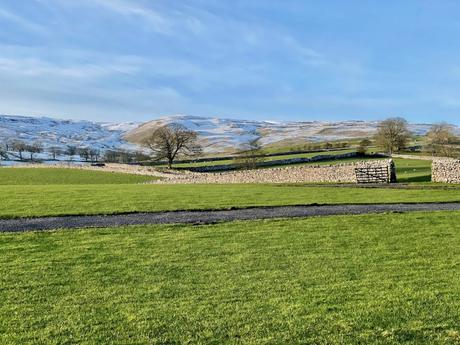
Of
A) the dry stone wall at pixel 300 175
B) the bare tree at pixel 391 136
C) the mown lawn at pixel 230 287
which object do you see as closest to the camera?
the mown lawn at pixel 230 287

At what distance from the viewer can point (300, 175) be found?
5212 cm

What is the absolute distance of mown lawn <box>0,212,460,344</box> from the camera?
26.3ft

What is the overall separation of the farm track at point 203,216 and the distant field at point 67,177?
4119cm

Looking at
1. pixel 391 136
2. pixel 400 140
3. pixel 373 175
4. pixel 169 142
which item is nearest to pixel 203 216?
pixel 373 175

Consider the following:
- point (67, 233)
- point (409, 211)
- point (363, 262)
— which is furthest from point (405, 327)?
point (409, 211)

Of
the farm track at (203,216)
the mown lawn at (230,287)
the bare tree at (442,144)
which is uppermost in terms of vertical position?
the bare tree at (442,144)

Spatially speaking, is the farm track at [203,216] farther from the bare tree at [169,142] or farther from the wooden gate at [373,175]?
the bare tree at [169,142]

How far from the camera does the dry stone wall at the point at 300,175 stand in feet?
155

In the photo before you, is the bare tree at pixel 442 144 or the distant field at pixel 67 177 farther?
the bare tree at pixel 442 144

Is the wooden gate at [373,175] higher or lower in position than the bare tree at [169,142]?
lower

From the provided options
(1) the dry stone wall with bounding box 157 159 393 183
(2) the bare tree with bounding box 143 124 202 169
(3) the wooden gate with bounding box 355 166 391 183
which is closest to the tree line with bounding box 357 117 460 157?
(2) the bare tree with bounding box 143 124 202 169

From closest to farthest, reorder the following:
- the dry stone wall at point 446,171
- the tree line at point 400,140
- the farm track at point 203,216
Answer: the farm track at point 203,216 < the dry stone wall at point 446,171 < the tree line at point 400,140

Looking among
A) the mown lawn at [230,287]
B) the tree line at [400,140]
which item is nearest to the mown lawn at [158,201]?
the mown lawn at [230,287]

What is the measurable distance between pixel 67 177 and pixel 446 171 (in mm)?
51242
